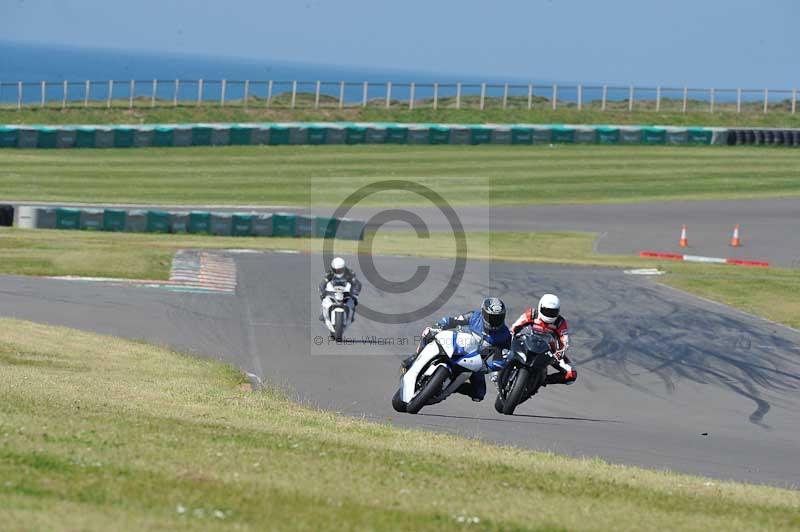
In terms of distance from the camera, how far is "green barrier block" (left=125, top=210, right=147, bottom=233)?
38.8 meters

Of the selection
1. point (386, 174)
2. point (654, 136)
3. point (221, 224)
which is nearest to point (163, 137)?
point (386, 174)

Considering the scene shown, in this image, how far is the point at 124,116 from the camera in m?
61.8

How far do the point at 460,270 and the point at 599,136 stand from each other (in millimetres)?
31196

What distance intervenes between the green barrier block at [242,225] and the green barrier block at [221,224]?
0.47ft

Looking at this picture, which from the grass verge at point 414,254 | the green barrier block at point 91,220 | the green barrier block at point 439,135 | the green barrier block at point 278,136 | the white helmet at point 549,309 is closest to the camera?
the white helmet at point 549,309

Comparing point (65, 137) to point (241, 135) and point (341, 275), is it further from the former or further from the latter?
point (341, 275)

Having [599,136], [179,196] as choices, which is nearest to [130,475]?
[179,196]

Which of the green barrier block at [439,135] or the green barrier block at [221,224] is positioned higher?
the green barrier block at [439,135]

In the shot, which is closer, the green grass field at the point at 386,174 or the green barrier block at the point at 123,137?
the green grass field at the point at 386,174

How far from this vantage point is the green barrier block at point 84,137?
54906 millimetres

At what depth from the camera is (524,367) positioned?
602 inches

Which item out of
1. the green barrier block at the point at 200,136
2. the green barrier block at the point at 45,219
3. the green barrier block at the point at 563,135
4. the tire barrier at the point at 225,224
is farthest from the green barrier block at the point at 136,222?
the green barrier block at the point at 563,135

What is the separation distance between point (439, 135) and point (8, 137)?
20.9 metres

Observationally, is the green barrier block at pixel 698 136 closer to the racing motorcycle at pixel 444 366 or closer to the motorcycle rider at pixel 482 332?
the motorcycle rider at pixel 482 332
